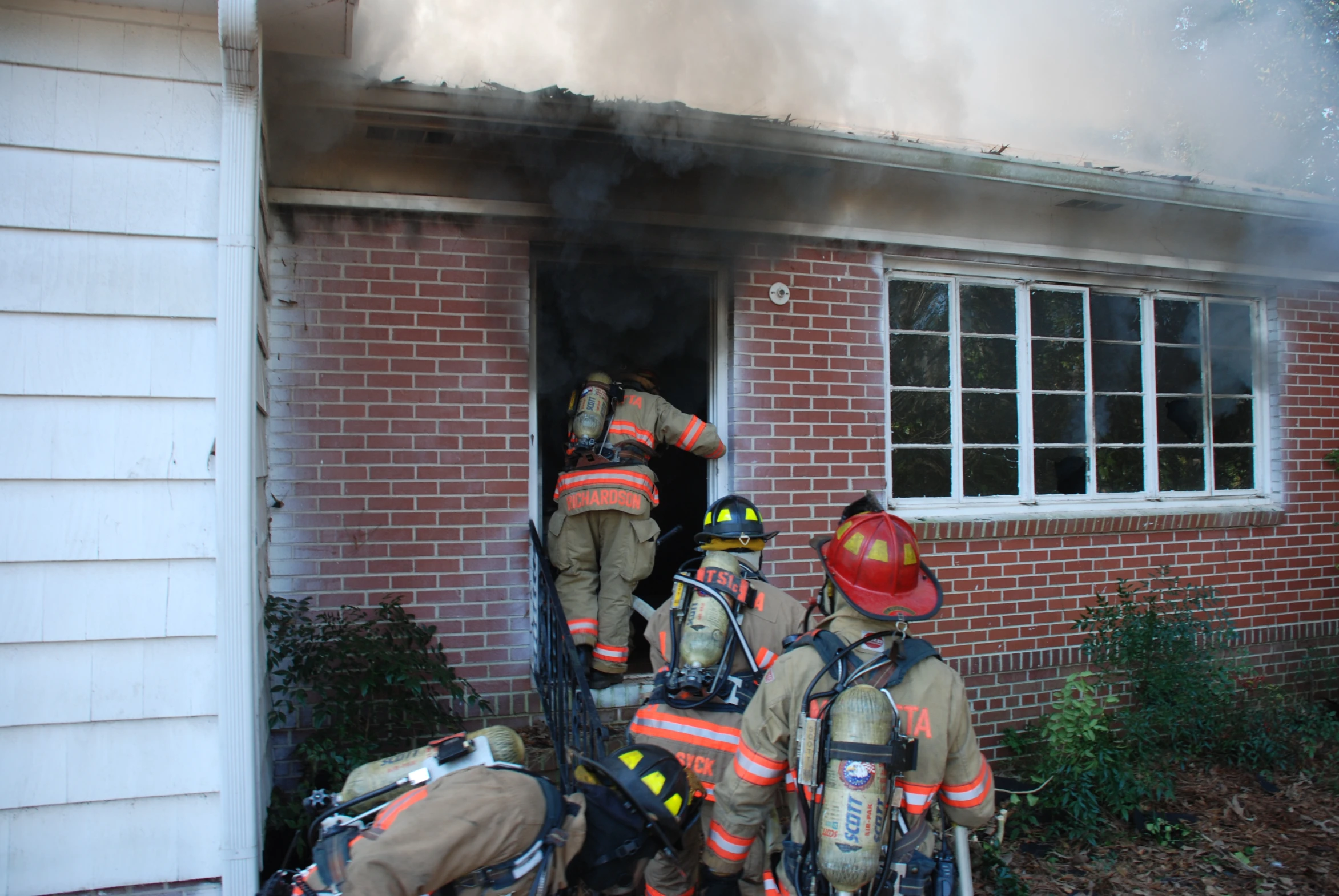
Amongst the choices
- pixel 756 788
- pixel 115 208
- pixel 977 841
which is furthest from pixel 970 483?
pixel 115 208

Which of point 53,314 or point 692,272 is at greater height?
point 692,272

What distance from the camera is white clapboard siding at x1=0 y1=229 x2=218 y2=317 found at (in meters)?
2.60

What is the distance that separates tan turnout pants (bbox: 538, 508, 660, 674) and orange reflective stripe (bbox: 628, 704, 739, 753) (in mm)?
1278

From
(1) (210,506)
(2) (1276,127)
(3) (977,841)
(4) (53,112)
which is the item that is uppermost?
(2) (1276,127)

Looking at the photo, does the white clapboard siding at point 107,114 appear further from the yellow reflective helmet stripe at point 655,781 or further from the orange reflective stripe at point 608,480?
the yellow reflective helmet stripe at point 655,781

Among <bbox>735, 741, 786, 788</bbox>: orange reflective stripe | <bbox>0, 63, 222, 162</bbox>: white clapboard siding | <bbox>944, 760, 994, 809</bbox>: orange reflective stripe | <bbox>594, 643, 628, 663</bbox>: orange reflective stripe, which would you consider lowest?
<bbox>594, 643, 628, 663</bbox>: orange reflective stripe

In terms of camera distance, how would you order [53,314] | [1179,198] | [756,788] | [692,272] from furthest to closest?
1. [1179,198]
2. [692,272]
3. [53,314]
4. [756,788]

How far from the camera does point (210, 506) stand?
271 centimetres

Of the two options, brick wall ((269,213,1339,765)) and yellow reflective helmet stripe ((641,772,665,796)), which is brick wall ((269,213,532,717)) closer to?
brick wall ((269,213,1339,765))

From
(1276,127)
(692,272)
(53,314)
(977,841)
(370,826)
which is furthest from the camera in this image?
(1276,127)

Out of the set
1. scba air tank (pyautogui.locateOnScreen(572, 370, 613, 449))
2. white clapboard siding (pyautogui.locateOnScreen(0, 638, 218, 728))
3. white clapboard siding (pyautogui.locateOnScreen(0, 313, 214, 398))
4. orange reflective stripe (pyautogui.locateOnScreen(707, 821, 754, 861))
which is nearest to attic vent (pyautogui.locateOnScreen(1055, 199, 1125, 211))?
scba air tank (pyautogui.locateOnScreen(572, 370, 613, 449))

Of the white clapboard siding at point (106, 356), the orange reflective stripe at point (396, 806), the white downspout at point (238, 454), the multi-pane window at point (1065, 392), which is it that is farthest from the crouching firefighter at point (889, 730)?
the multi-pane window at point (1065, 392)

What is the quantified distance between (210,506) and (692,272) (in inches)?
111

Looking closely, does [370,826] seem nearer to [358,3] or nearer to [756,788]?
[756,788]
